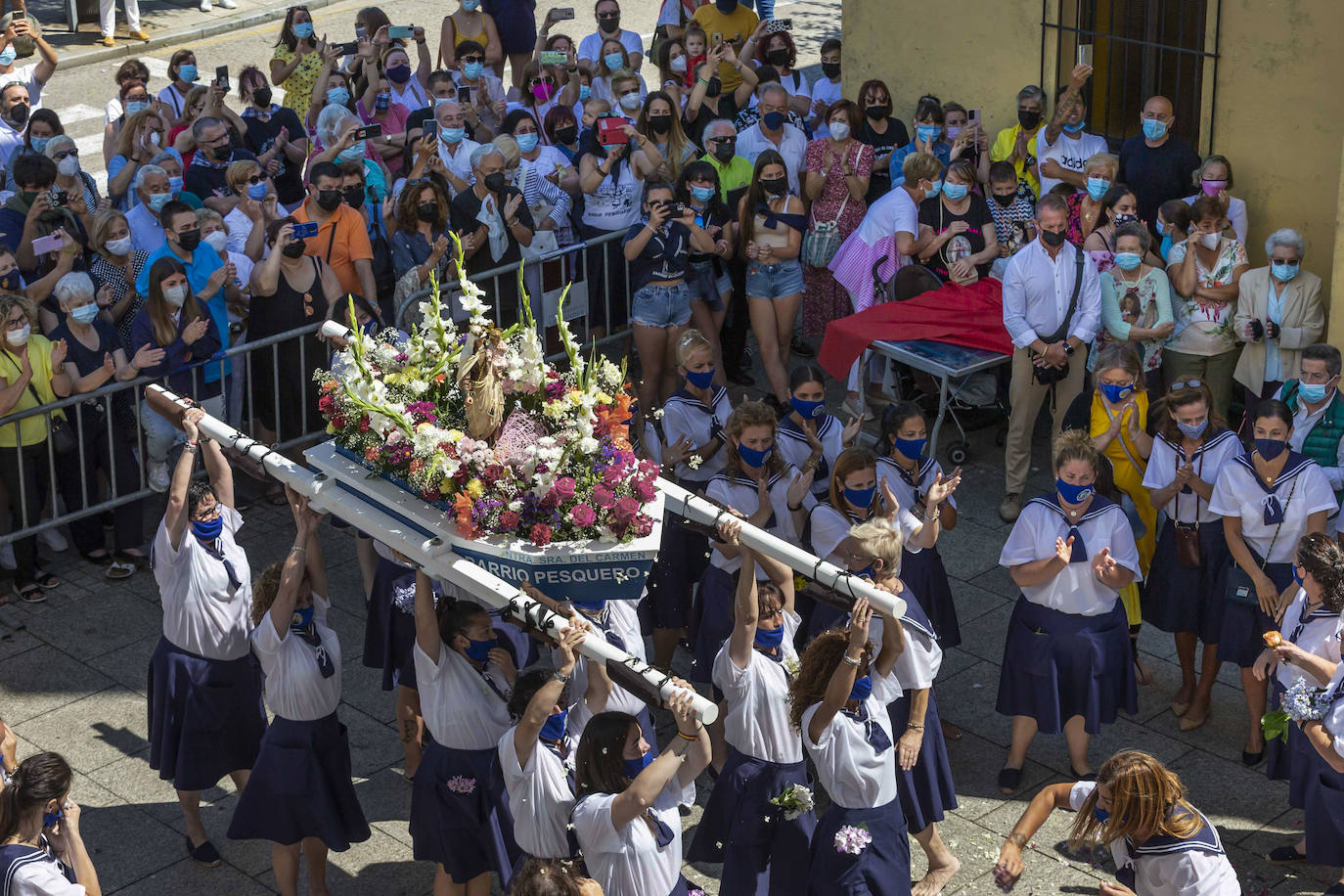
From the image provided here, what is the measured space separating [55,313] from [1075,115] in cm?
733

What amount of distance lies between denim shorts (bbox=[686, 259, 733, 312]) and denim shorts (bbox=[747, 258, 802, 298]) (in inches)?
9.3

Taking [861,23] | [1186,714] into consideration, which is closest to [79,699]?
[1186,714]

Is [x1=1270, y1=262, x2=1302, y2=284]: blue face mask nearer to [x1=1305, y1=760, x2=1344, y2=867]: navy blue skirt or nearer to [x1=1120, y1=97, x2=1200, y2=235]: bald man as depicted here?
[x1=1120, y1=97, x2=1200, y2=235]: bald man

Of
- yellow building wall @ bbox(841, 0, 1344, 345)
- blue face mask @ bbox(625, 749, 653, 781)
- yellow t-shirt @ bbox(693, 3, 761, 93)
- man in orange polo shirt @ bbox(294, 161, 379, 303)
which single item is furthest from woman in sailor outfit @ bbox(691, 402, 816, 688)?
yellow t-shirt @ bbox(693, 3, 761, 93)

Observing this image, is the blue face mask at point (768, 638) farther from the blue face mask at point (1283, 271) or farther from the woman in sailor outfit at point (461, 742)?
the blue face mask at point (1283, 271)

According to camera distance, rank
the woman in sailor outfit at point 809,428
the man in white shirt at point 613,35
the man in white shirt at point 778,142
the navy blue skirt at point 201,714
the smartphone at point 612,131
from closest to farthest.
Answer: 1. the navy blue skirt at point 201,714
2. the woman in sailor outfit at point 809,428
3. the smartphone at point 612,131
4. the man in white shirt at point 778,142
5. the man in white shirt at point 613,35

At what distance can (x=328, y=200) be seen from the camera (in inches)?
459

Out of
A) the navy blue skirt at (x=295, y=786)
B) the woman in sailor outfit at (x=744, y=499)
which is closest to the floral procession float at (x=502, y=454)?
the navy blue skirt at (x=295, y=786)

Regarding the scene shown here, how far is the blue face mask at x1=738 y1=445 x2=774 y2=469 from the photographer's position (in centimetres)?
901

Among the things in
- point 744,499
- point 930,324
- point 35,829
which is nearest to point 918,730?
point 744,499

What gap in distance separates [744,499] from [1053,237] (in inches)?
132

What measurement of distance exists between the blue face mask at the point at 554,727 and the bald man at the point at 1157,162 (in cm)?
710

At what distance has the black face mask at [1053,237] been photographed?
11.1 meters

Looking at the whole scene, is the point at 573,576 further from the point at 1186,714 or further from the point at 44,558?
the point at 44,558
